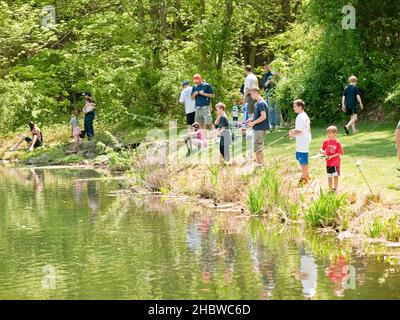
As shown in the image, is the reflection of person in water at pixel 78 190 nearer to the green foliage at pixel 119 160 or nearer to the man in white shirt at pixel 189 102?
the green foliage at pixel 119 160

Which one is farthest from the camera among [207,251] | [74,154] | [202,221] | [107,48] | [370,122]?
[107,48]

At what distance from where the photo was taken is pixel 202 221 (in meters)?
17.9

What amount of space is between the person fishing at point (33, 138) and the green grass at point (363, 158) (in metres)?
10.6

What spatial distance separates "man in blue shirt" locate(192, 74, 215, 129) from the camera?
82.1ft

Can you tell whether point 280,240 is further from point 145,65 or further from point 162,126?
point 145,65

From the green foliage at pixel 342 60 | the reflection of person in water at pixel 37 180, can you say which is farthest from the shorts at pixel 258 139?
the green foliage at pixel 342 60

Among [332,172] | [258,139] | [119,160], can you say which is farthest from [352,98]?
[332,172]

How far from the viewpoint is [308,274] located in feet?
42.1

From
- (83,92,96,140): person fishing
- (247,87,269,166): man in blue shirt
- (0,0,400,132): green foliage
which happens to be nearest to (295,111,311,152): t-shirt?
(247,87,269,166): man in blue shirt

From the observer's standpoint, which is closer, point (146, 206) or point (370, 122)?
point (146, 206)

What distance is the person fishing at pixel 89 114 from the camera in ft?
108
